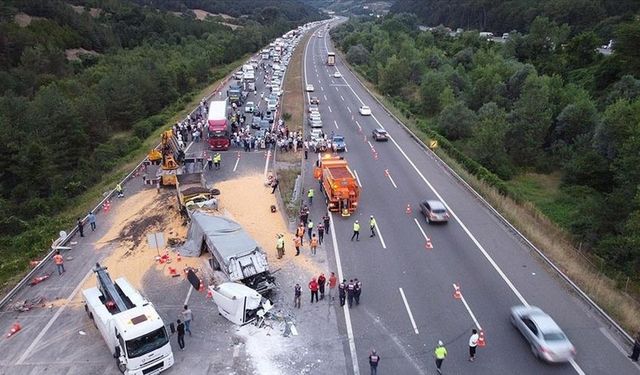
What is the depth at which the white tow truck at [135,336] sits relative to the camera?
17688 mm

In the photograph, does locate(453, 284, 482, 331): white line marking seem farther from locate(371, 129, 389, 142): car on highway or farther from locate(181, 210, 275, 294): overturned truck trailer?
locate(371, 129, 389, 142): car on highway

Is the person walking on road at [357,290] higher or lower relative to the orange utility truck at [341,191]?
lower

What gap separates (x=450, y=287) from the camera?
2438cm

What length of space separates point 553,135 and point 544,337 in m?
40.2

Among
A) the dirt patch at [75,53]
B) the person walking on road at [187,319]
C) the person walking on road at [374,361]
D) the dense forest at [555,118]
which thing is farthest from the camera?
the dirt patch at [75,53]

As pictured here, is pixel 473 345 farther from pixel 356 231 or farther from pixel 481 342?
pixel 356 231

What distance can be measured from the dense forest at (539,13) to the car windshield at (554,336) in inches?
3833

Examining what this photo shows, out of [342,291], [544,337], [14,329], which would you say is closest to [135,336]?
[14,329]

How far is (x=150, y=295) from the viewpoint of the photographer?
23859 mm

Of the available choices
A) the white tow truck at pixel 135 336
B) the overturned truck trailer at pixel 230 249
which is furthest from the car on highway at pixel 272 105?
the white tow truck at pixel 135 336

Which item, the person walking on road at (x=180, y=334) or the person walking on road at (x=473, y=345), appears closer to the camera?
the person walking on road at (x=473, y=345)

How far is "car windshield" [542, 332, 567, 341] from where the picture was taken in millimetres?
19062

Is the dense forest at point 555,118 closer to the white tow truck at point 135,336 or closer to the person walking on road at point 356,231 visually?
the person walking on road at point 356,231

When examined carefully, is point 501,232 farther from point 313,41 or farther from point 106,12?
point 106,12
